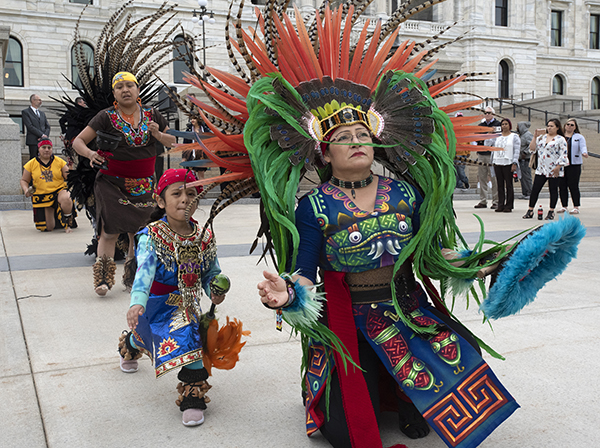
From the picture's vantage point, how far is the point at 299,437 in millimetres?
2498

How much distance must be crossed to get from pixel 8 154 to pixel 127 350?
10.4 m

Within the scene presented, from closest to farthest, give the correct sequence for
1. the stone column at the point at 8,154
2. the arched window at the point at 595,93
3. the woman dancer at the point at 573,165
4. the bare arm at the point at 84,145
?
the bare arm at the point at 84,145, the woman dancer at the point at 573,165, the stone column at the point at 8,154, the arched window at the point at 595,93

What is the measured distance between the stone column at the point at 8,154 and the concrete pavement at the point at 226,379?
759 cm

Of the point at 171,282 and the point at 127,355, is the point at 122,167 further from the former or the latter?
the point at 171,282

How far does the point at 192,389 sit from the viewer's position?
2.70m

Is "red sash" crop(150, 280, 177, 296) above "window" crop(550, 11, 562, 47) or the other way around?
the other way around

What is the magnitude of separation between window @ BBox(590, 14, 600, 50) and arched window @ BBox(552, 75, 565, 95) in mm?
4494

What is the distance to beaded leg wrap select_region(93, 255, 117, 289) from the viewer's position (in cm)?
492

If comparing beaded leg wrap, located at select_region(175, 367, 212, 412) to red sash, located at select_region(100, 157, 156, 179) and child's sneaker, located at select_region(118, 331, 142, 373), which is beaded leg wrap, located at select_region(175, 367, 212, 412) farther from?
red sash, located at select_region(100, 157, 156, 179)

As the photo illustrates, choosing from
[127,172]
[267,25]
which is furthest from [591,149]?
[267,25]

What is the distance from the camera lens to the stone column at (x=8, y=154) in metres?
12.0

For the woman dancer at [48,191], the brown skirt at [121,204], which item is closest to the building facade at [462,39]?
the woman dancer at [48,191]

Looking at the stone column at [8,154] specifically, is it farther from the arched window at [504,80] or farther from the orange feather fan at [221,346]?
the arched window at [504,80]

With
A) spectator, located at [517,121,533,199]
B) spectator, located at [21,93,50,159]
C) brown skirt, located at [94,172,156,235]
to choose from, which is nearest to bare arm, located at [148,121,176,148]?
brown skirt, located at [94,172,156,235]
